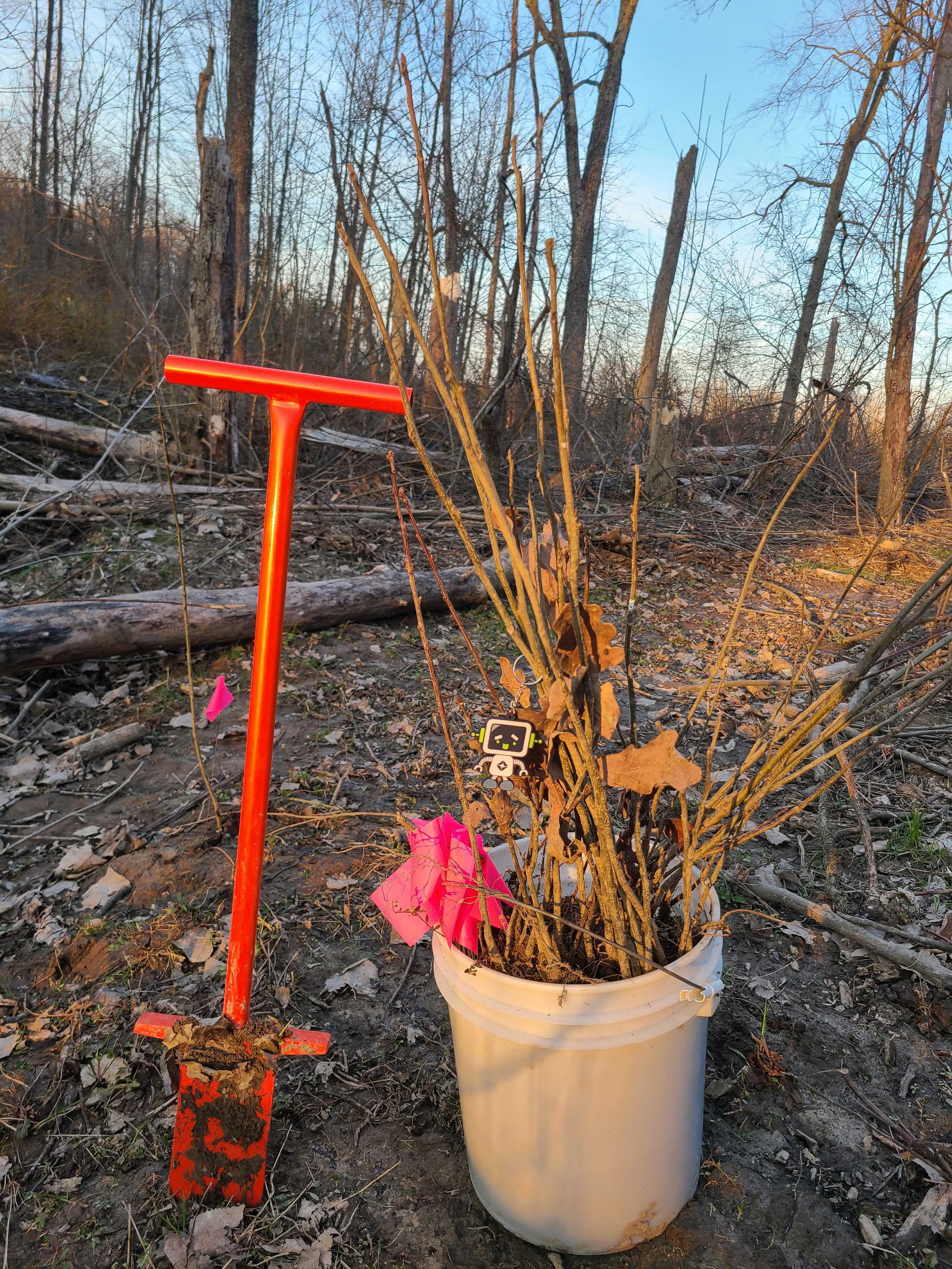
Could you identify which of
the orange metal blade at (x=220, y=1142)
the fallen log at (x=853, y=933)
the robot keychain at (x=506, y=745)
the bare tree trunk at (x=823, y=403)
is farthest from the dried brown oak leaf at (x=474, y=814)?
the fallen log at (x=853, y=933)

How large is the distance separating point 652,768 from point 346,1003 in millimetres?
1308

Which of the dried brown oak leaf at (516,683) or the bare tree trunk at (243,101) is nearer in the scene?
the dried brown oak leaf at (516,683)

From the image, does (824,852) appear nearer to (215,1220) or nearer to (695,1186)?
(695,1186)

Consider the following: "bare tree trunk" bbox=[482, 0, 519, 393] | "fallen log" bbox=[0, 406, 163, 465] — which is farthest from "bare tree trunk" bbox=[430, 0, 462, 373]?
"fallen log" bbox=[0, 406, 163, 465]

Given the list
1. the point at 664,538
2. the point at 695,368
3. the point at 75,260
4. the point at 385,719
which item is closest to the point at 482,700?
the point at 385,719

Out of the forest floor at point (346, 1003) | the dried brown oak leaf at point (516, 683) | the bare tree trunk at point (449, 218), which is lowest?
the forest floor at point (346, 1003)

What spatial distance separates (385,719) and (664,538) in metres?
4.18

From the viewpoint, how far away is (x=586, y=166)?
39.5ft

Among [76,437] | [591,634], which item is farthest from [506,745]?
[76,437]

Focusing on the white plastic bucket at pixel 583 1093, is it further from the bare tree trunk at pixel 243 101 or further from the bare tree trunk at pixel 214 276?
the bare tree trunk at pixel 243 101

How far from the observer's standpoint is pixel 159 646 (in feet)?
12.8

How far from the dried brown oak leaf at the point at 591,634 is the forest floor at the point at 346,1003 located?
36 centimetres

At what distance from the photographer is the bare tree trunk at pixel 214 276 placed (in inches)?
231

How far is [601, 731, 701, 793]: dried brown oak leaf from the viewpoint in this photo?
122 cm
